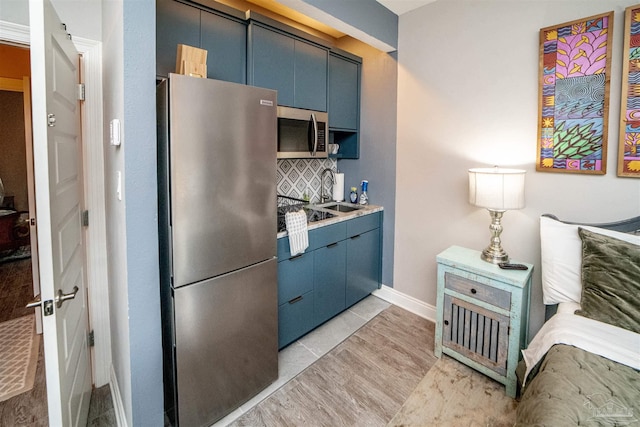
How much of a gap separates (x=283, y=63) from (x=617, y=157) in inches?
86.6

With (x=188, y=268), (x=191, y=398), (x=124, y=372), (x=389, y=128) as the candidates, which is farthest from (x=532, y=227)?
(x=124, y=372)

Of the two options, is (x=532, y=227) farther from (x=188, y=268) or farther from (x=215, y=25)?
(x=215, y=25)

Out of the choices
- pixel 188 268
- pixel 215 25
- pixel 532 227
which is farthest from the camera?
pixel 532 227

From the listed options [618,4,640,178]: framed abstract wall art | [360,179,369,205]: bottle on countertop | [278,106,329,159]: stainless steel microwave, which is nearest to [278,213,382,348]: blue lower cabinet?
[360,179,369,205]: bottle on countertop

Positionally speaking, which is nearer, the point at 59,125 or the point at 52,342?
the point at 52,342

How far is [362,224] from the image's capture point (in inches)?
115

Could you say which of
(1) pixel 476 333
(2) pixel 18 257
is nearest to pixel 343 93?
(1) pixel 476 333

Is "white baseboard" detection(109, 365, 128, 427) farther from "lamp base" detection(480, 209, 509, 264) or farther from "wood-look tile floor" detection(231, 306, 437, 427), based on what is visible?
"lamp base" detection(480, 209, 509, 264)

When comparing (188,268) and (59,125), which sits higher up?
(59,125)

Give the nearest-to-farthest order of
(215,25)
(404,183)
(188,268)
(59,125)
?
(59,125), (188,268), (215,25), (404,183)

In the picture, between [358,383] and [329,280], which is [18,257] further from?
[358,383]

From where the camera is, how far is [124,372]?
158cm

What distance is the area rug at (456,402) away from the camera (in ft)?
5.74

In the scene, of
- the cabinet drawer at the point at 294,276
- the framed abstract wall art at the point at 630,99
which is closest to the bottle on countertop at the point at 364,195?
the cabinet drawer at the point at 294,276
